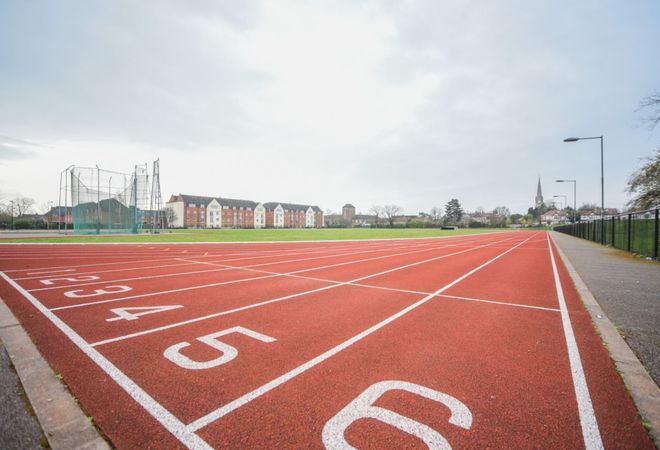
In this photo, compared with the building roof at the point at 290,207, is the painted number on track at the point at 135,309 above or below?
below

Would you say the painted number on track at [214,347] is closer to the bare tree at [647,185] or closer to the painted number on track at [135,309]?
the painted number on track at [135,309]

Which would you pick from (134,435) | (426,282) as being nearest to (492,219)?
(426,282)

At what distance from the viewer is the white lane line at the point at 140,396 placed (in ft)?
7.32

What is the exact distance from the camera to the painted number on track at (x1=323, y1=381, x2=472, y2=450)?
7.32 ft

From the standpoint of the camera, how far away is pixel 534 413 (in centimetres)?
261

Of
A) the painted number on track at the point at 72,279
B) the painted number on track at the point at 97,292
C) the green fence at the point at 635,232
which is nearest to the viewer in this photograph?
the painted number on track at the point at 97,292

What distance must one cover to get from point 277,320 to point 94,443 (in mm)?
2869

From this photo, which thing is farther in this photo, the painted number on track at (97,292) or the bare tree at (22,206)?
the bare tree at (22,206)

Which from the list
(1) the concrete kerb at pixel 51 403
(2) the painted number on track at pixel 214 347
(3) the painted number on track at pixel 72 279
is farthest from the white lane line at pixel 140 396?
(3) the painted number on track at pixel 72 279

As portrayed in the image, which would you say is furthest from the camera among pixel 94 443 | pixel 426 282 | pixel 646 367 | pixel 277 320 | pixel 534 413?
pixel 426 282

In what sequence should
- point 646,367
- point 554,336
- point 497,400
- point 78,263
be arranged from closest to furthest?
point 497,400 → point 646,367 → point 554,336 → point 78,263

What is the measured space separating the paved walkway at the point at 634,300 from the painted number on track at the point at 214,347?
179 inches

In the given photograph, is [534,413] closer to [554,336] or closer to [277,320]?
[554,336]

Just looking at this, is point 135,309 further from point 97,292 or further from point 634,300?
point 634,300
